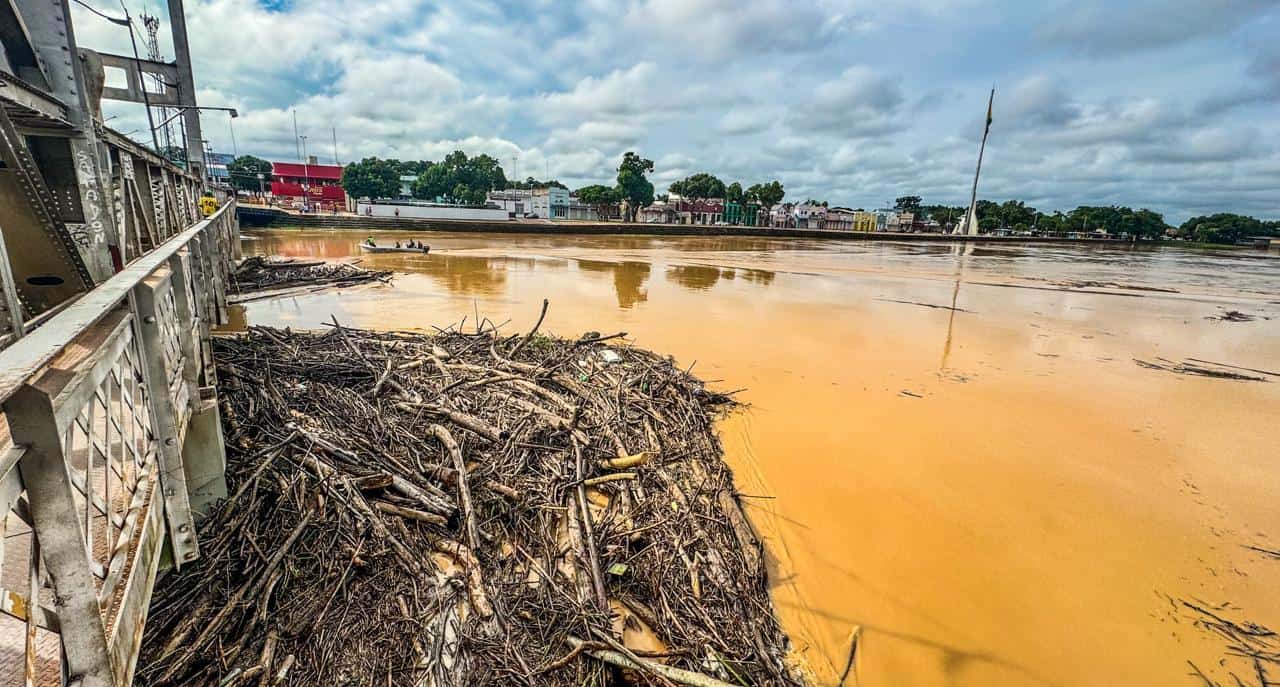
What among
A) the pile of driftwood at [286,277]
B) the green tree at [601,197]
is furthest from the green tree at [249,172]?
the pile of driftwood at [286,277]

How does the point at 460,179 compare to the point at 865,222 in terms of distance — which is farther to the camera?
the point at 865,222

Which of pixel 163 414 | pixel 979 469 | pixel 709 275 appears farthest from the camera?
pixel 709 275

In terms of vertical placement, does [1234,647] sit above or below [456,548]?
below

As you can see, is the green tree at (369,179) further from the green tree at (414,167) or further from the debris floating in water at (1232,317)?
the debris floating in water at (1232,317)

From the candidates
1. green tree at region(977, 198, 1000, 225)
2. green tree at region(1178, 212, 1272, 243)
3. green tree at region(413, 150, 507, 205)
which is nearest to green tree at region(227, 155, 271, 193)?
green tree at region(413, 150, 507, 205)

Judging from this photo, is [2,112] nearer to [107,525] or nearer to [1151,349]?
[107,525]

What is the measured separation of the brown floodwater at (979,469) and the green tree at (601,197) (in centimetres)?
5569

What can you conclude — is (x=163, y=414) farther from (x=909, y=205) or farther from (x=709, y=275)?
(x=909, y=205)

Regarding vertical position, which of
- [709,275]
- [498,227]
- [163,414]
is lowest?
[709,275]

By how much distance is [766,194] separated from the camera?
267 feet

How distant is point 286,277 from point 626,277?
1212 cm

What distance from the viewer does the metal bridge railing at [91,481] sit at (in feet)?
4.51

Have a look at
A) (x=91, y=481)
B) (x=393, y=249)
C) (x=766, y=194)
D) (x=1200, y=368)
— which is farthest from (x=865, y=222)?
(x=91, y=481)

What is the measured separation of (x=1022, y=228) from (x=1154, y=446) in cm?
11867
